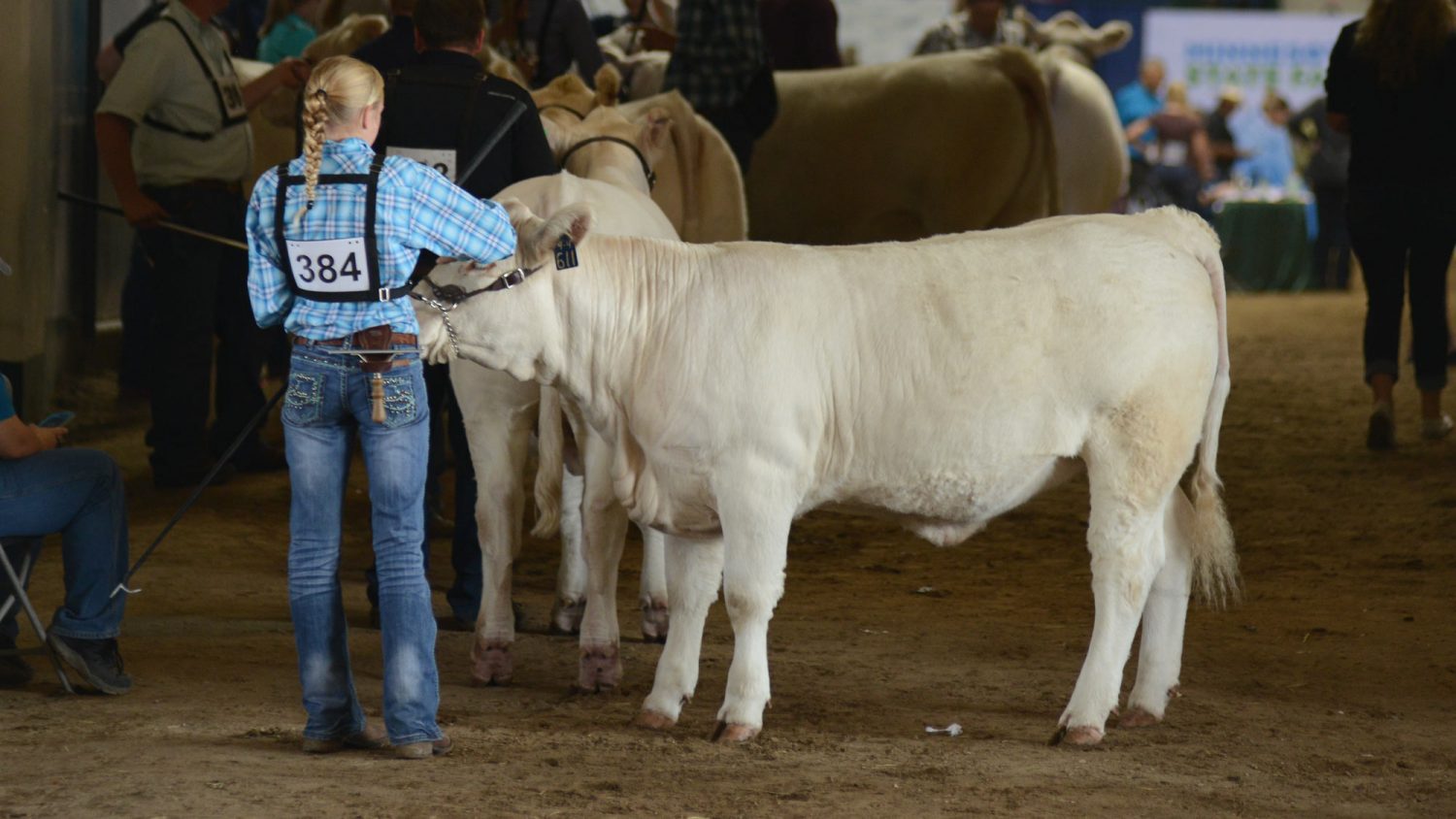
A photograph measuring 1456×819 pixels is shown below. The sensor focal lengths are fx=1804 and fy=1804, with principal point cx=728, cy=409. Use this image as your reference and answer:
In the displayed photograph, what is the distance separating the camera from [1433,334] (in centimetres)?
973

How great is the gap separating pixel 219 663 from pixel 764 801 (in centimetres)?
226

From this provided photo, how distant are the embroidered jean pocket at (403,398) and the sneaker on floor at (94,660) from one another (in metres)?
1.44

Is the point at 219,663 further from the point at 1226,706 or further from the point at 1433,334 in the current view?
Answer: the point at 1433,334

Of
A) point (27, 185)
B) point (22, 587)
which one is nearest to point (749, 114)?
point (27, 185)

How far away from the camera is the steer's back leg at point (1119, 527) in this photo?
16.3 ft

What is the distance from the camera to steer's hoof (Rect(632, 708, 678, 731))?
5.06m

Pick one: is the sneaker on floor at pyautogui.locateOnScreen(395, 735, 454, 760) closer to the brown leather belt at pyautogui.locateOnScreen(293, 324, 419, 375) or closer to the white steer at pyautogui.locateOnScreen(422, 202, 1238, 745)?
the white steer at pyautogui.locateOnScreen(422, 202, 1238, 745)

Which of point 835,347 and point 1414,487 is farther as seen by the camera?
point 1414,487

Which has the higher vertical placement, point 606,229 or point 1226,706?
point 606,229

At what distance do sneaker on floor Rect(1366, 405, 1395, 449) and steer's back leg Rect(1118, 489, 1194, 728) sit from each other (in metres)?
5.14

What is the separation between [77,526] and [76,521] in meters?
0.01

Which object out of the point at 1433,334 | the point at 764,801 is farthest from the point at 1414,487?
the point at 764,801

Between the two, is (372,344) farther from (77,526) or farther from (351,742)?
(77,526)

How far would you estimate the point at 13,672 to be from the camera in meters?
5.41
